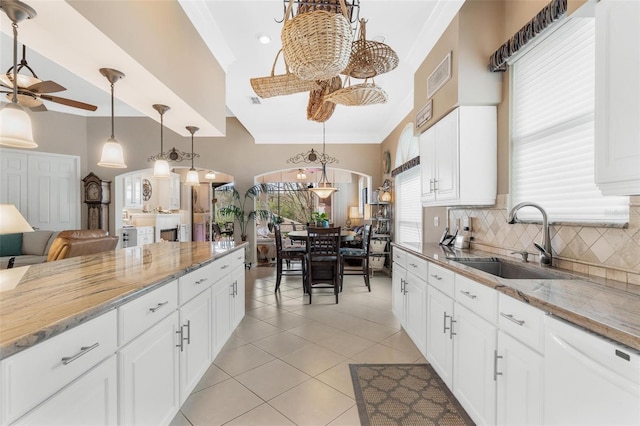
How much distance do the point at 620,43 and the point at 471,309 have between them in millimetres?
1296

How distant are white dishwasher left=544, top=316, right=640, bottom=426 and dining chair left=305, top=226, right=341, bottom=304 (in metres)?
3.03

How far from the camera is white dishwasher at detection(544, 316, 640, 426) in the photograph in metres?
0.78

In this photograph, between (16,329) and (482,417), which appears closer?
(16,329)

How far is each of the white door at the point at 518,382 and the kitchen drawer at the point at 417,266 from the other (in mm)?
941

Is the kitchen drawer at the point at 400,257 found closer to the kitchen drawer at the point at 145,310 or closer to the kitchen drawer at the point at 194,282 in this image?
the kitchen drawer at the point at 194,282

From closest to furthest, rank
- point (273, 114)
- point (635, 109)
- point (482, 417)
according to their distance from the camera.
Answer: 1. point (635, 109)
2. point (482, 417)
3. point (273, 114)

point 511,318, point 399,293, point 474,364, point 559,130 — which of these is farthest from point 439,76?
point 474,364

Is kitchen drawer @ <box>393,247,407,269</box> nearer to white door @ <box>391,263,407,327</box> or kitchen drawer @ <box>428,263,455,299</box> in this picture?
white door @ <box>391,263,407,327</box>

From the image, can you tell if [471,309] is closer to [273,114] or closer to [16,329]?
[16,329]

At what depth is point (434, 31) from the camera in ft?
8.87

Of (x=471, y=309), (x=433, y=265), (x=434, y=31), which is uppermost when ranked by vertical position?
(x=434, y=31)

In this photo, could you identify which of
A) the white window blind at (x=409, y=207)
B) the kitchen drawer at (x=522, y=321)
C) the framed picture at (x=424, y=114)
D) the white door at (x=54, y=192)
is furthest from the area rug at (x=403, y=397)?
the white door at (x=54, y=192)

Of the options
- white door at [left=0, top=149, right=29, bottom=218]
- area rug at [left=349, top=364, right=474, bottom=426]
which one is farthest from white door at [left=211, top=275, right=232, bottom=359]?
white door at [left=0, top=149, right=29, bottom=218]

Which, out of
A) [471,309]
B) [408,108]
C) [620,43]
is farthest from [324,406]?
[408,108]
